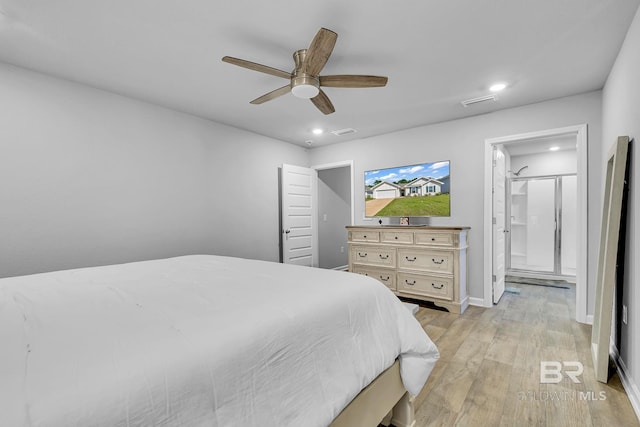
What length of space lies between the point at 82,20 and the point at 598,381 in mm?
4264

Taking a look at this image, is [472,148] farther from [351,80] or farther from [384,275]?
[351,80]

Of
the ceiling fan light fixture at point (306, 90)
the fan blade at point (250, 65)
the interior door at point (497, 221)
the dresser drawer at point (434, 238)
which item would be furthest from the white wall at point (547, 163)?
the fan blade at point (250, 65)

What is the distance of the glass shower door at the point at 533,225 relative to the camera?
219 inches

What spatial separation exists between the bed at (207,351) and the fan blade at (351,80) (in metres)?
1.46

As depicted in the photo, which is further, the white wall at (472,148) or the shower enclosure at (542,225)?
the shower enclosure at (542,225)

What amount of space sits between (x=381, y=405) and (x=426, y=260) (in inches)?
102

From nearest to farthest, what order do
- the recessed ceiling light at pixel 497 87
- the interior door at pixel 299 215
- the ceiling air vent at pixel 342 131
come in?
the recessed ceiling light at pixel 497 87, the ceiling air vent at pixel 342 131, the interior door at pixel 299 215

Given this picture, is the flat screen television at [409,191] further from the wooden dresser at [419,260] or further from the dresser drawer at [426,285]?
the dresser drawer at [426,285]

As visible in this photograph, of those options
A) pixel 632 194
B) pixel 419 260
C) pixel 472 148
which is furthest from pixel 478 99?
pixel 419 260

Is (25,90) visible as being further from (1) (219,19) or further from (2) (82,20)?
(1) (219,19)

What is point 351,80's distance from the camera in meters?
2.28

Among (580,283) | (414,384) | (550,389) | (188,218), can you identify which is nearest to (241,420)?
(414,384)

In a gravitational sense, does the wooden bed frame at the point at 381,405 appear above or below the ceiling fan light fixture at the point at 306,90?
below

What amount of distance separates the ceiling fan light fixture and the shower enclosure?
4832 mm
